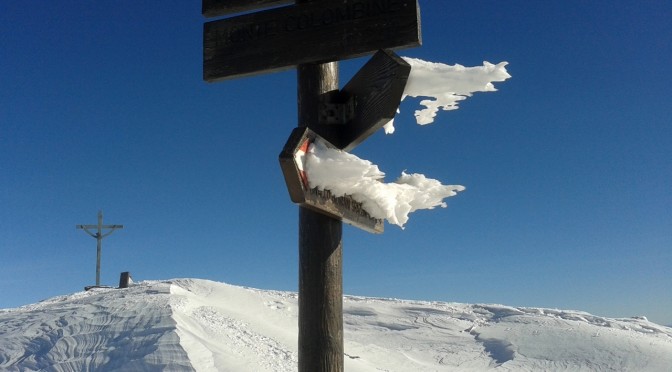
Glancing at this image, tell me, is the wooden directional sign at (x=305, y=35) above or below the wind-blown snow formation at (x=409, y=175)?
above

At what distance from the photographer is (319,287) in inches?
113

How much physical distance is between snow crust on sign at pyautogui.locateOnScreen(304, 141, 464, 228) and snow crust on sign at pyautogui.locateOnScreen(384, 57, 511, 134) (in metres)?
0.31

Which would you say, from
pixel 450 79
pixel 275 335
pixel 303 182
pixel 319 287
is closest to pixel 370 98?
pixel 450 79

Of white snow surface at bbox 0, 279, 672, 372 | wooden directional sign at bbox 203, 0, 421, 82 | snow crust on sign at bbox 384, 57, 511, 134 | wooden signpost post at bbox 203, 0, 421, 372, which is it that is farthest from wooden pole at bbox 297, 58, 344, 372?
white snow surface at bbox 0, 279, 672, 372

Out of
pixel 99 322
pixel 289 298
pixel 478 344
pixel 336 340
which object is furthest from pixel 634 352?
pixel 336 340

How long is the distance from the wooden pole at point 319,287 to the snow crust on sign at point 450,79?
50 centimetres

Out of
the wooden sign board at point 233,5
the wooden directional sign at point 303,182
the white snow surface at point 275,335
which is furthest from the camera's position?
the white snow surface at point 275,335

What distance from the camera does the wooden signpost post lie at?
2.76 meters

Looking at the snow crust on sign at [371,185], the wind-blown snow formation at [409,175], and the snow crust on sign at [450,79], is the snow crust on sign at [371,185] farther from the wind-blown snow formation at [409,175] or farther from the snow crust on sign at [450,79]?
the snow crust on sign at [450,79]

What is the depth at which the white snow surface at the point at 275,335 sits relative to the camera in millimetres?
9359

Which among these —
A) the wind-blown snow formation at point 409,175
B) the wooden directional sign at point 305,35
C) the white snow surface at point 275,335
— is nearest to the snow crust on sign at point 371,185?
the wind-blown snow formation at point 409,175

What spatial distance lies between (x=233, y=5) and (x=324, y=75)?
2.07 feet

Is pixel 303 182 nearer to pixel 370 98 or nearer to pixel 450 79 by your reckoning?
pixel 370 98

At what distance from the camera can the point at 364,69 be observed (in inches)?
111
